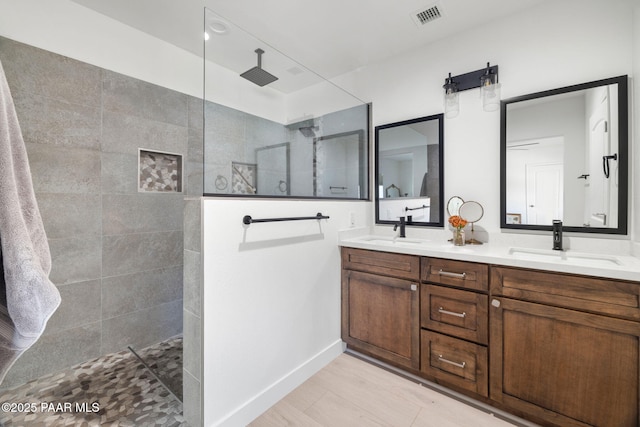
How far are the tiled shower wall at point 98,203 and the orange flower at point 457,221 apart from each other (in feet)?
7.08

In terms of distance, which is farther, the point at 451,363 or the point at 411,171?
the point at 411,171

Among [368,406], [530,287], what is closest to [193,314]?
[368,406]

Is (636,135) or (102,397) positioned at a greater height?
(636,135)

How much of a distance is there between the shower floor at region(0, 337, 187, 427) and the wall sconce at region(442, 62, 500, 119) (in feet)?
9.12

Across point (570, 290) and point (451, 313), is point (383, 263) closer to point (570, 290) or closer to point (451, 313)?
point (451, 313)

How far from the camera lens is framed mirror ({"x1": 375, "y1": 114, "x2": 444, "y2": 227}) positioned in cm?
220

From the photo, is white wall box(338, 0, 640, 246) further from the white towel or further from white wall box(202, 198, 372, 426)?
the white towel

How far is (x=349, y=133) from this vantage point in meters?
2.58

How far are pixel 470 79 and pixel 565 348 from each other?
1.85m

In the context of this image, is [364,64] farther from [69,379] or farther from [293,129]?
[69,379]

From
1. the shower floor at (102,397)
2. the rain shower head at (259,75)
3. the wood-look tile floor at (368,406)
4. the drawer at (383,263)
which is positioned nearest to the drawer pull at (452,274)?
the drawer at (383,263)

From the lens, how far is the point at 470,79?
203cm

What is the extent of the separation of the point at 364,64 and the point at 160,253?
8.54 feet

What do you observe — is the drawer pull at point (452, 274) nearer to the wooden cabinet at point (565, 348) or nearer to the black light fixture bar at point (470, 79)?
the wooden cabinet at point (565, 348)
